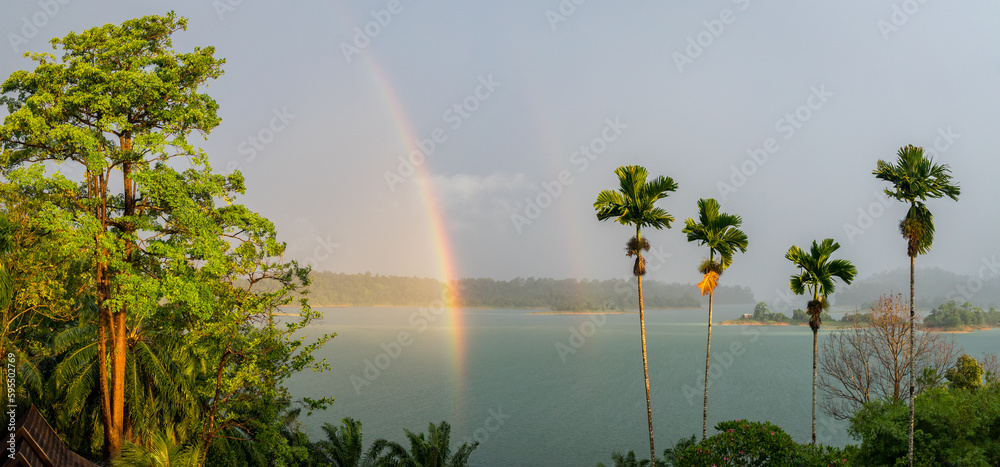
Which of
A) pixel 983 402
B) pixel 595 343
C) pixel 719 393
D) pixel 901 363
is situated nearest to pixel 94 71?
pixel 983 402

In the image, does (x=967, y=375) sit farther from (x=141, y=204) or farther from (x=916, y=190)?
(x=141, y=204)

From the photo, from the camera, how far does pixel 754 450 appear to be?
61.1 feet

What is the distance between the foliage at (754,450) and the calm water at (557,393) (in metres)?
40.5

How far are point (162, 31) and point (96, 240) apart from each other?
808 centimetres

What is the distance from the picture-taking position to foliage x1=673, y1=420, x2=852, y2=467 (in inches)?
736

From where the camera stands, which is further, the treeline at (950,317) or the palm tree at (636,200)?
the treeline at (950,317)

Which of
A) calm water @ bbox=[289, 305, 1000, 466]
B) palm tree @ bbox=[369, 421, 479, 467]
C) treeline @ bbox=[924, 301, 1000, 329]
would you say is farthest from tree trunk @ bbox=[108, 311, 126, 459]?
treeline @ bbox=[924, 301, 1000, 329]

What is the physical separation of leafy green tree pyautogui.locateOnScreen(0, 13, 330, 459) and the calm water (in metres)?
43.9

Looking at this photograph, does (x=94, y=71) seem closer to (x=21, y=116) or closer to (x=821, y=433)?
(x=21, y=116)

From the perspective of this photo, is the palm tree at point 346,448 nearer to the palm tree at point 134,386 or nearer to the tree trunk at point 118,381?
the palm tree at point 134,386

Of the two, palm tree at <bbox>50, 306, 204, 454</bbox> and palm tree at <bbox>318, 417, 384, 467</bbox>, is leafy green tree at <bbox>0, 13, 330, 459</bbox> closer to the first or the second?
palm tree at <bbox>50, 306, 204, 454</bbox>

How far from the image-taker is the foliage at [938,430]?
17.6 m

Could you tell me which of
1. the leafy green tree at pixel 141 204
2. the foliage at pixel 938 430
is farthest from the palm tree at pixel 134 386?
the foliage at pixel 938 430

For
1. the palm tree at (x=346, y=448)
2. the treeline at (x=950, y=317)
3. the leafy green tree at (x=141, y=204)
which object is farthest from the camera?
the treeline at (x=950, y=317)
